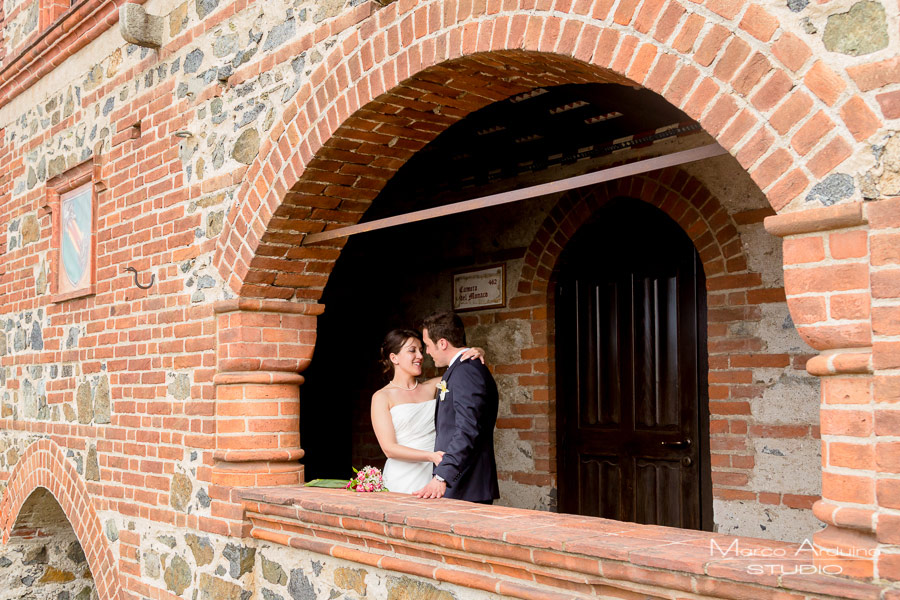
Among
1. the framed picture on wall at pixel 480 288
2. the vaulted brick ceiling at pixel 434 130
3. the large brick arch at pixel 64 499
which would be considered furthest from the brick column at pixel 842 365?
the large brick arch at pixel 64 499

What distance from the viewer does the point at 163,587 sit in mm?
5430

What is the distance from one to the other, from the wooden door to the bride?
1.51m

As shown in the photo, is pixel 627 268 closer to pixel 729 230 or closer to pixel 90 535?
pixel 729 230

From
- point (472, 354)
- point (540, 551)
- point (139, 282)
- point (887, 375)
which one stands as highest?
point (139, 282)

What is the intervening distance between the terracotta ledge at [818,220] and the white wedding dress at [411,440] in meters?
2.70

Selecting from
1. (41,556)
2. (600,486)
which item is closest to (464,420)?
(600,486)

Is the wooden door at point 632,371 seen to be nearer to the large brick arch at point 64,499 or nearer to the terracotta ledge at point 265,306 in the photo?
the terracotta ledge at point 265,306

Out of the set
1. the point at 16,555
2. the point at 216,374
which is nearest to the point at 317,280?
the point at 216,374

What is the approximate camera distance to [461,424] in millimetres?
4363

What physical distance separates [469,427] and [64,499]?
373 centimetres

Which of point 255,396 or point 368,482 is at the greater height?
point 255,396

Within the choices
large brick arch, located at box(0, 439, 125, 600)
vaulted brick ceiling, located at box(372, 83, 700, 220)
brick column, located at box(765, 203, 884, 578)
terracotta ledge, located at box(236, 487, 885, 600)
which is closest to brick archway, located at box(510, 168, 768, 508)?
vaulted brick ceiling, located at box(372, 83, 700, 220)

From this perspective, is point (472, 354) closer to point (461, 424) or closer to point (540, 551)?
point (461, 424)

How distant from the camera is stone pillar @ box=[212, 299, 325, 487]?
4.95 metres
